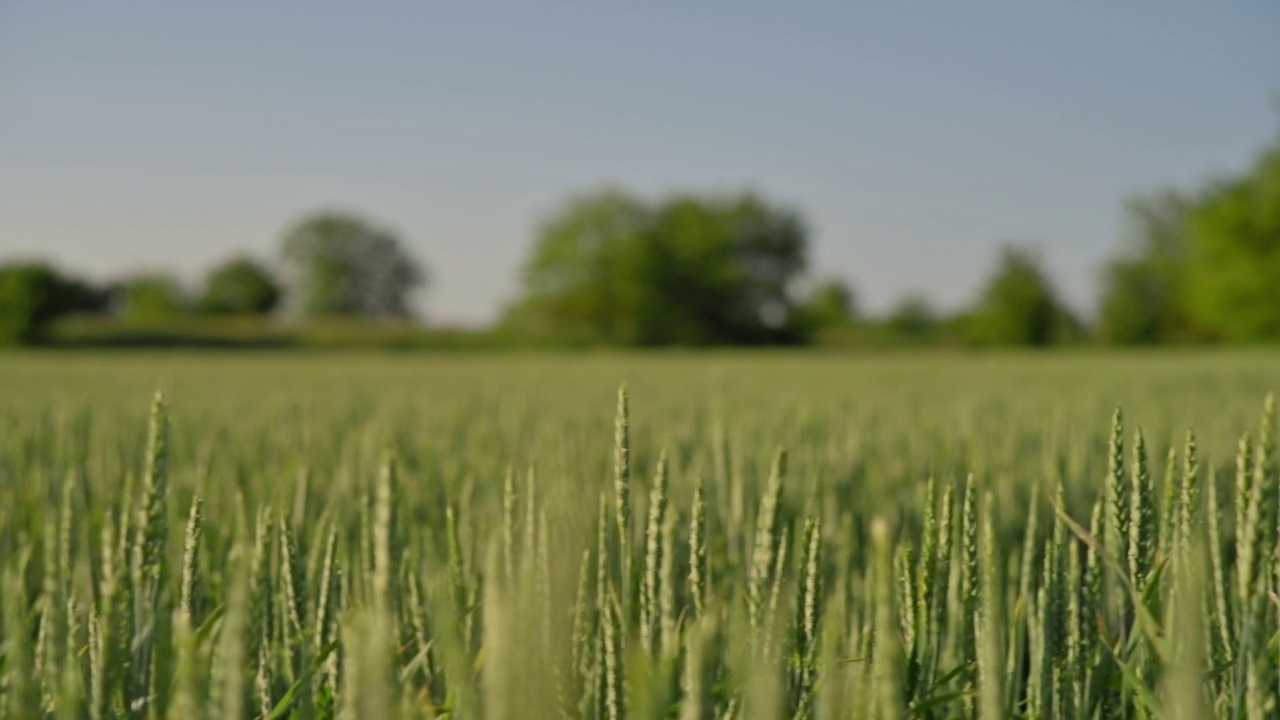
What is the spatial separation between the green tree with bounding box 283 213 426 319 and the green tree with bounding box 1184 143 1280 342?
2037 inches

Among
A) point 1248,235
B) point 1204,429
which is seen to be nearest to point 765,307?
point 1248,235

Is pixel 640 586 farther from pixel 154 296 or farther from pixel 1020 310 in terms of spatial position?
pixel 154 296

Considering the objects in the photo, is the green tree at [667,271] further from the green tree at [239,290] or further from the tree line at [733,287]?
the green tree at [239,290]

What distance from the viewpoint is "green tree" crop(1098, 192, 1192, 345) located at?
4981cm

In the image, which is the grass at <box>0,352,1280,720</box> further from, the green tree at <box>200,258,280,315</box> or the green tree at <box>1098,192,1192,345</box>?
the green tree at <box>200,258,280,315</box>

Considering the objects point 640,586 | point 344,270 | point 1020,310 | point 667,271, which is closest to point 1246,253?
point 1020,310

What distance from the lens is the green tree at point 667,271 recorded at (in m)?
50.0

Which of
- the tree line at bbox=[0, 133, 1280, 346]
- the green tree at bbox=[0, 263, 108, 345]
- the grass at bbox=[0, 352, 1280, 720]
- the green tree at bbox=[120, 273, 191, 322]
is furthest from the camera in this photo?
the green tree at bbox=[120, 273, 191, 322]

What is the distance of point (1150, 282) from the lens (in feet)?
180

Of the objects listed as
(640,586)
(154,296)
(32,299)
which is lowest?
(640,586)

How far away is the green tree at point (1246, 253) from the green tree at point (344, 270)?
5174 centimetres

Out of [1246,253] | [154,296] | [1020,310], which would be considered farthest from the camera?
[154,296]

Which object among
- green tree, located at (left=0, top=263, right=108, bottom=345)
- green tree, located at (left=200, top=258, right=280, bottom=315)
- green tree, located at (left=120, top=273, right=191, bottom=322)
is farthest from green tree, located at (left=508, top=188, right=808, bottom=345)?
green tree, located at (left=120, top=273, right=191, bottom=322)

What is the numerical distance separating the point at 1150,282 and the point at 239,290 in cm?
5284
